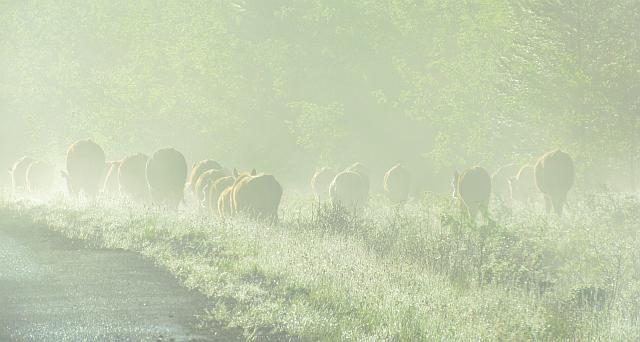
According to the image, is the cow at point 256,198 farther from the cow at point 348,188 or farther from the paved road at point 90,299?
the paved road at point 90,299

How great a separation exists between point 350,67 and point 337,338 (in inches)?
1166

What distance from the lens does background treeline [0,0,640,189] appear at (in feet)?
96.7

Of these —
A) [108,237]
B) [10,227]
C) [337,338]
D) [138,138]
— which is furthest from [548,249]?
[138,138]

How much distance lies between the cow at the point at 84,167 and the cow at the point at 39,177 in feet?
15.7

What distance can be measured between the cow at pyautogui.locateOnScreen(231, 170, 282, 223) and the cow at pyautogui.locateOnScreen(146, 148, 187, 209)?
19.7 feet

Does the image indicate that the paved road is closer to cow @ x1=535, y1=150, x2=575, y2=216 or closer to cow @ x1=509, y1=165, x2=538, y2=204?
cow @ x1=535, y1=150, x2=575, y2=216

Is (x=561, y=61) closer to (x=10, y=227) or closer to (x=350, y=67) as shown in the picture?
(x=350, y=67)

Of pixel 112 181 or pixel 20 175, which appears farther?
pixel 20 175

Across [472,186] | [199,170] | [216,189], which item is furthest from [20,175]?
[472,186]

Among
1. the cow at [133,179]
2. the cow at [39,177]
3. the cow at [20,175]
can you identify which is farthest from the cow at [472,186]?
the cow at [20,175]

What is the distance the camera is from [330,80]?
40.5 meters

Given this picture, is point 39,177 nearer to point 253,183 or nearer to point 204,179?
point 204,179

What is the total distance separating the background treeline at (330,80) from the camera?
96.7 feet

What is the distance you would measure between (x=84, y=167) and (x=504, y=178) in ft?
47.5
